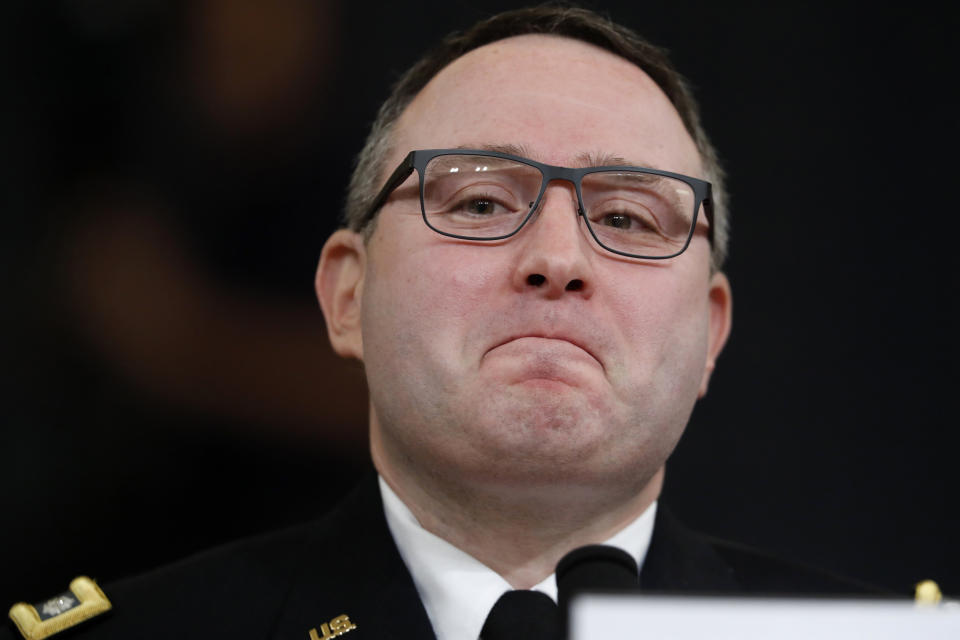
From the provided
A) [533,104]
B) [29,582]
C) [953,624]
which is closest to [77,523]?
[29,582]

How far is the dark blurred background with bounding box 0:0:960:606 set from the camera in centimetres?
216

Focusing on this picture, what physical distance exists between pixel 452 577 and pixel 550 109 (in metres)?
0.74

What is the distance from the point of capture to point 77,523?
2.12m

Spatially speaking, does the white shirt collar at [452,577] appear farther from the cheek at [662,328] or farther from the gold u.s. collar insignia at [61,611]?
the gold u.s. collar insignia at [61,611]

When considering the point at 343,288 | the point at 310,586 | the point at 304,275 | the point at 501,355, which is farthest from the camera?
the point at 304,275

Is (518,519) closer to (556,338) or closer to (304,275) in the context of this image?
(556,338)

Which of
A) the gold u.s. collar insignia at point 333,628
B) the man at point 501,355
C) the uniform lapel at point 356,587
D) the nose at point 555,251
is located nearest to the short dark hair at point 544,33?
the man at point 501,355

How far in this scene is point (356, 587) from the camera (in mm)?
1632

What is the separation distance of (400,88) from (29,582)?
1.22 metres

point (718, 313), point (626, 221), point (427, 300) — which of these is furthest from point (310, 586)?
point (718, 313)

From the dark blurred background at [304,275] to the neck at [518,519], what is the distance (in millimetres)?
731

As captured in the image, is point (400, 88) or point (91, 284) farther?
point (91, 284)

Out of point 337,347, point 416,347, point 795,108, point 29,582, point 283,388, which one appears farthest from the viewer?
point 795,108

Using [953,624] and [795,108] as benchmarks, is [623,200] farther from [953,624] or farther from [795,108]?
[795,108]
